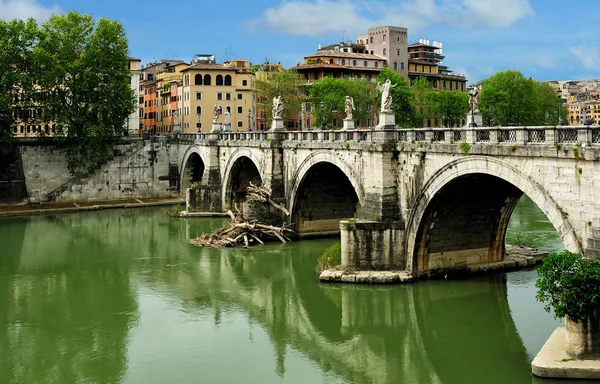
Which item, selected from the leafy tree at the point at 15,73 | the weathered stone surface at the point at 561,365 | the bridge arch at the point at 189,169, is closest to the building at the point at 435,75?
the bridge arch at the point at 189,169

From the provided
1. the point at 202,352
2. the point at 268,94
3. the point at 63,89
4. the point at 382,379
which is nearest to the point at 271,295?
the point at 202,352

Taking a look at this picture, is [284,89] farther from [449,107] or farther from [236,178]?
[236,178]

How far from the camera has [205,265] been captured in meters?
28.3

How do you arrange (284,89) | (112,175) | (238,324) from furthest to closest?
(284,89) → (112,175) → (238,324)

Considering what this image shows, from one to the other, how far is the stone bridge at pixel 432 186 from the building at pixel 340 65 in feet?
119

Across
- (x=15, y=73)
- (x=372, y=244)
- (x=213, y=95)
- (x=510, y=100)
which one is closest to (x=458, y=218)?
(x=372, y=244)

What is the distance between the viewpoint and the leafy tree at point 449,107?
222 feet

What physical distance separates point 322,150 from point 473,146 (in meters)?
10.9

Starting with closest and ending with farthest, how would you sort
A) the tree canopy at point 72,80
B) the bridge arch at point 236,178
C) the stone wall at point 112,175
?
the bridge arch at point 236,178, the tree canopy at point 72,80, the stone wall at point 112,175

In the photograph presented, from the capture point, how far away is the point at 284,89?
63.9m

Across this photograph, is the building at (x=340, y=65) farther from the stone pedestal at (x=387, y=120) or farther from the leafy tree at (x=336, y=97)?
the stone pedestal at (x=387, y=120)

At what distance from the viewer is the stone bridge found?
1599 cm

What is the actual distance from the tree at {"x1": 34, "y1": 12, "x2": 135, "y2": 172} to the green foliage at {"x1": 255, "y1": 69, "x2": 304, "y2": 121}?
1761cm

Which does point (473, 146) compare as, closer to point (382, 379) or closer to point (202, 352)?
point (382, 379)
